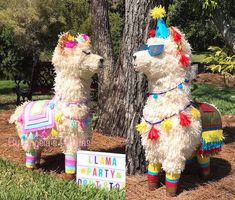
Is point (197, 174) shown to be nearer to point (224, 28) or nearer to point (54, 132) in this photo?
point (54, 132)

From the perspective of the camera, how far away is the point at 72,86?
4441 mm

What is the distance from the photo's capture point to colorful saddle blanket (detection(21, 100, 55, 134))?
4.55m

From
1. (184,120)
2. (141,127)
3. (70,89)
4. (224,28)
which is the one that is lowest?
(141,127)

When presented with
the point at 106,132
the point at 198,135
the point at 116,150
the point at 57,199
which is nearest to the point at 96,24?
the point at 106,132

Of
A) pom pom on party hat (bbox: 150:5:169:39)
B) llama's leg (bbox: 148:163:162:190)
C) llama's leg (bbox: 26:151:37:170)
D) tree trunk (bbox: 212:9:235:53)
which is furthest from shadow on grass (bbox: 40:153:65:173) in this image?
tree trunk (bbox: 212:9:235:53)

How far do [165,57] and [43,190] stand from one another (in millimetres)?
1648

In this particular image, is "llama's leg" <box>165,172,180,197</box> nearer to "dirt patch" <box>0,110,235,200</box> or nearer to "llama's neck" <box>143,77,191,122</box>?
"dirt patch" <box>0,110,235,200</box>

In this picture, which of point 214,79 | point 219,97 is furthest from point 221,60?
point 214,79

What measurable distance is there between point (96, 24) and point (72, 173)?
318 centimetres

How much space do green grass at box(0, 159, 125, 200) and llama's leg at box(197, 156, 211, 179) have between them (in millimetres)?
1126

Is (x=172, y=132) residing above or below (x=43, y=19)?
below

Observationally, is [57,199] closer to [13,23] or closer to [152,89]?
[152,89]

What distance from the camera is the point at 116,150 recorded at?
5.73 m

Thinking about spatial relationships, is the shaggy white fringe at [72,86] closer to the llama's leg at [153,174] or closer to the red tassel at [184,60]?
the llama's leg at [153,174]
